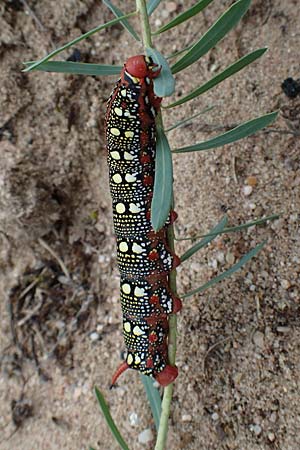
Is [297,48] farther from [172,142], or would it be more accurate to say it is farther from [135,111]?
[135,111]

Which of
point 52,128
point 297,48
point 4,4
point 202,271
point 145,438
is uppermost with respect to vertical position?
point 4,4

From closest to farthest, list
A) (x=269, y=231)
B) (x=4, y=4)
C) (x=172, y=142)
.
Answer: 1. (x=269, y=231)
2. (x=172, y=142)
3. (x=4, y=4)

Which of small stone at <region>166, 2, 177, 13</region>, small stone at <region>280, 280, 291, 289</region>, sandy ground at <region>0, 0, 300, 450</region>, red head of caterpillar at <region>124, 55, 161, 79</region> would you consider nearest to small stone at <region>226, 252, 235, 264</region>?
sandy ground at <region>0, 0, 300, 450</region>

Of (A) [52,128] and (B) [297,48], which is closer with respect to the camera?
(B) [297,48]

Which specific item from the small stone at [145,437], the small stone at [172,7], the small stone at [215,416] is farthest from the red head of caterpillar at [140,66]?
the small stone at [145,437]

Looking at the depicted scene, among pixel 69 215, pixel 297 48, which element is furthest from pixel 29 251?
pixel 297 48

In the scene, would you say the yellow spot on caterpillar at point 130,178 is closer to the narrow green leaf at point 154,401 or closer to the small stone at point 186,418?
the narrow green leaf at point 154,401
